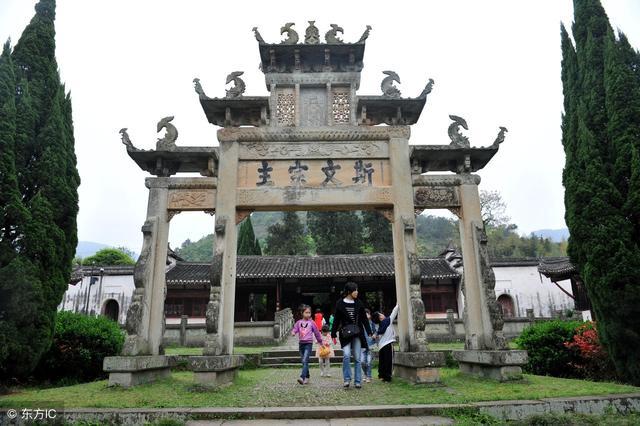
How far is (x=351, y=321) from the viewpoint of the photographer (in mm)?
7137

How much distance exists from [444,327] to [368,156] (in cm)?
1165

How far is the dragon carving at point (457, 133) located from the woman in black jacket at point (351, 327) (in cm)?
416

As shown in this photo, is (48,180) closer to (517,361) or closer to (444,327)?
(517,361)

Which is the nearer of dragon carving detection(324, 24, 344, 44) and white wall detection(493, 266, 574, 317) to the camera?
dragon carving detection(324, 24, 344, 44)

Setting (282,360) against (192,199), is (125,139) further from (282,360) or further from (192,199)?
(282,360)

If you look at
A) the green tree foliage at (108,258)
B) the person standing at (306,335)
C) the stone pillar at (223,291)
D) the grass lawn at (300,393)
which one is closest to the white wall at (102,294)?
the green tree foliage at (108,258)

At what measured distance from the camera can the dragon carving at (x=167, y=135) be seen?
8852 millimetres

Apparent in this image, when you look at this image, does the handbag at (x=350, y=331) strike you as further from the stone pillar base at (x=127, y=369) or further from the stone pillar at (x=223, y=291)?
the stone pillar base at (x=127, y=369)

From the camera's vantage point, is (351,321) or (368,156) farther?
(368,156)

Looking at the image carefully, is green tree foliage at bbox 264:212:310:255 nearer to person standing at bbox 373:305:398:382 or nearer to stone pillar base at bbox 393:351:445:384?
person standing at bbox 373:305:398:382

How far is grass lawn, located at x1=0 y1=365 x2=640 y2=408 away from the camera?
5676 mm

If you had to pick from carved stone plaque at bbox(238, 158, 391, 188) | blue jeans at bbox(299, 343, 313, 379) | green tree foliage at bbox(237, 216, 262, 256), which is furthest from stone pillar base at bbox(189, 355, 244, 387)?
green tree foliage at bbox(237, 216, 262, 256)

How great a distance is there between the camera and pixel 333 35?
9.70 metres

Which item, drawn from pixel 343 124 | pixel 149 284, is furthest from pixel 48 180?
pixel 343 124
